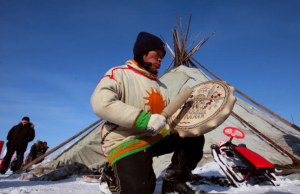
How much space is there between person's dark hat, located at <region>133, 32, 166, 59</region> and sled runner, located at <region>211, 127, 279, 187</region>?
168 centimetres

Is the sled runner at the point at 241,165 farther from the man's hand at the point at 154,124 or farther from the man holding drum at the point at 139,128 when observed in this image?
the man's hand at the point at 154,124

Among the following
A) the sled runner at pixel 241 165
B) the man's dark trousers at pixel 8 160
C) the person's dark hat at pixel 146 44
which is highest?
the person's dark hat at pixel 146 44

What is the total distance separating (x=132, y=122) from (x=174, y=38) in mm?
6953

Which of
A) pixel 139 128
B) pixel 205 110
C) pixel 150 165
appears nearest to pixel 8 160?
pixel 150 165

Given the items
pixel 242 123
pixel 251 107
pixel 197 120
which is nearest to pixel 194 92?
pixel 197 120

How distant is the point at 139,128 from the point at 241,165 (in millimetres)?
2032

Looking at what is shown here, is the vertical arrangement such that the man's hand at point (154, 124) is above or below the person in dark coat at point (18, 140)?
below

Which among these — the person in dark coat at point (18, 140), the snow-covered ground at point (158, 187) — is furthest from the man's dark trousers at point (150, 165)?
the person in dark coat at point (18, 140)

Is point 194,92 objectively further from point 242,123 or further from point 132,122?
point 242,123

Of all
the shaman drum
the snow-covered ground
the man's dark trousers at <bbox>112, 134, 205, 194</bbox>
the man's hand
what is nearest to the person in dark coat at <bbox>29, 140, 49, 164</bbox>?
the snow-covered ground

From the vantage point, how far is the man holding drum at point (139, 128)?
4.15ft

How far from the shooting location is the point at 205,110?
1530 millimetres

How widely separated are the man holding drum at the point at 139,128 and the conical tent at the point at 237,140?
1.57 metres

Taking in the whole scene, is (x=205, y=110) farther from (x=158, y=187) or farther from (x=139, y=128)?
(x=158, y=187)
